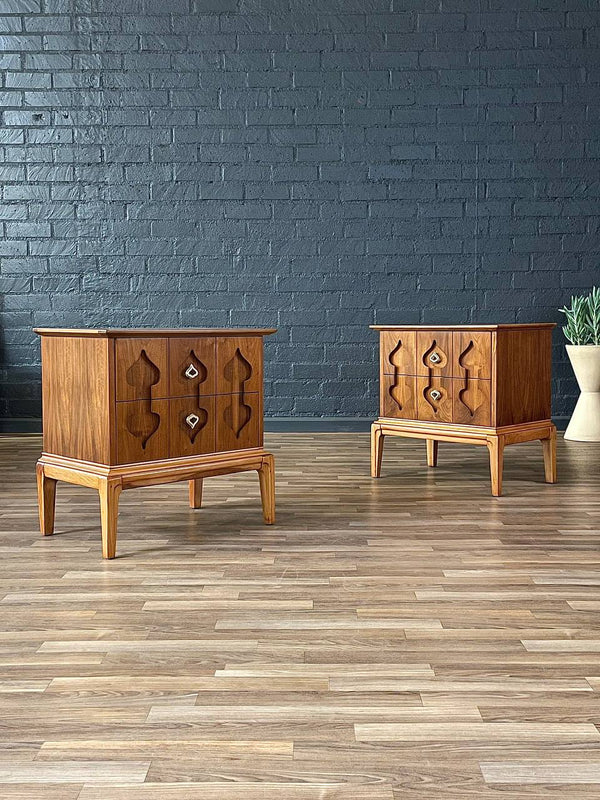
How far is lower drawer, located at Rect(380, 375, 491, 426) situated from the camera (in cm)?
338

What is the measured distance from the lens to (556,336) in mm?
5137

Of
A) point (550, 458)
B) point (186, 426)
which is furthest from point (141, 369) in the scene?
point (550, 458)

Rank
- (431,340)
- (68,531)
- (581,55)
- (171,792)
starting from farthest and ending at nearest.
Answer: (581,55) < (431,340) < (68,531) < (171,792)

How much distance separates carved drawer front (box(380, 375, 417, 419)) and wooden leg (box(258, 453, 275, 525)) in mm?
885

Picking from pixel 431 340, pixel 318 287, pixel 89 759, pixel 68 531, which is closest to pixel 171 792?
pixel 89 759

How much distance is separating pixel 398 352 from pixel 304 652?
203 cm

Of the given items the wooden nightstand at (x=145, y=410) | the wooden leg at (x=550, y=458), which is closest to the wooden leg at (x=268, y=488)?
the wooden nightstand at (x=145, y=410)

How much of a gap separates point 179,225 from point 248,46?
1035 mm

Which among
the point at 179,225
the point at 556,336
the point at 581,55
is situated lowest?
the point at 556,336

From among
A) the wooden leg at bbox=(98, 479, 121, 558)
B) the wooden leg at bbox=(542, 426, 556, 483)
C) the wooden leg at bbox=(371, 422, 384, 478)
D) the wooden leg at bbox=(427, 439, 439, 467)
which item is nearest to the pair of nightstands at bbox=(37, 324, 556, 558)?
the wooden leg at bbox=(98, 479, 121, 558)

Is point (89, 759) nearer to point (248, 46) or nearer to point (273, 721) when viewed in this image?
point (273, 721)

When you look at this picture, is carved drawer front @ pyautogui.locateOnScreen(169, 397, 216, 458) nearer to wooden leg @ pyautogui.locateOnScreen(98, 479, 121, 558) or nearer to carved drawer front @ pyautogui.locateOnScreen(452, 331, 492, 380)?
wooden leg @ pyautogui.locateOnScreen(98, 479, 121, 558)

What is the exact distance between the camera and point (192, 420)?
8.91 ft

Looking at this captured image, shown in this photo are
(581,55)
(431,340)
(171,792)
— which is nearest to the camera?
(171,792)
